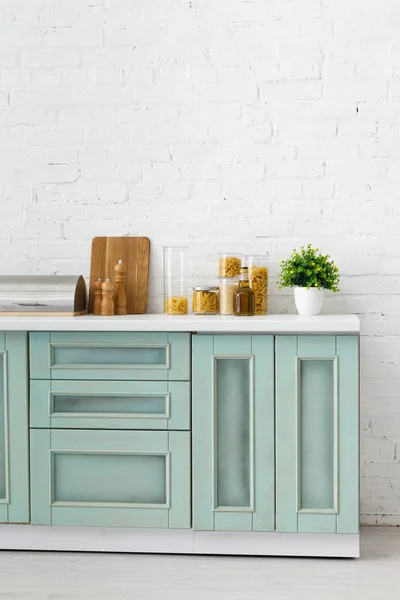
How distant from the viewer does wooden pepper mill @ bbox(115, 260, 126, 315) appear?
343 cm

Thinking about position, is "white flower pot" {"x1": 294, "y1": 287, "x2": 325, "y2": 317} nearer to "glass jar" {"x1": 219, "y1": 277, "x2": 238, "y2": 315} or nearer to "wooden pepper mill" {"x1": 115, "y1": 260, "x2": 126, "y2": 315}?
"glass jar" {"x1": 219, "y1": 277, "x2": 238, "y2": 315}

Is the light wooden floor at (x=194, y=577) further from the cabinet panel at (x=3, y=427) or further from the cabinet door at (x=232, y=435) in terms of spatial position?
the cabinet panel at (x=3, y=427)

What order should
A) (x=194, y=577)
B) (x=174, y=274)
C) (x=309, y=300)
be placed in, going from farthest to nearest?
(x=174, y=274) → (x=309, y=300) → (x=194, y=577)

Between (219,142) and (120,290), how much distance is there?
2.64 feet

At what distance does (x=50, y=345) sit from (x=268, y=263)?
1048 mm

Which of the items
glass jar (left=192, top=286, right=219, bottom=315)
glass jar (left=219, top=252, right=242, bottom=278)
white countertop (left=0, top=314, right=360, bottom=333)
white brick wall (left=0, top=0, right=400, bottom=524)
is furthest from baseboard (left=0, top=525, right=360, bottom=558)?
glass jar (left=219, top=252, right=242, bottom=278)

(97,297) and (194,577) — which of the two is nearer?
(194,577)

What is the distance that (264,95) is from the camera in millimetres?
3477

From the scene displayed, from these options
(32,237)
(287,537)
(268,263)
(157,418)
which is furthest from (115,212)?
(287,537)

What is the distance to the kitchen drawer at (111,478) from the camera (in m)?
3.08

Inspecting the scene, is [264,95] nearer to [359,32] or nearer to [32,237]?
[359,32]

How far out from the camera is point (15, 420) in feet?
10.3

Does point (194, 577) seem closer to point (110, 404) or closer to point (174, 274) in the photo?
point (110, 404)

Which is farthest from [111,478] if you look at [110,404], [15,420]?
[15,420]
